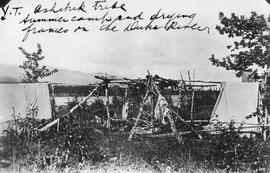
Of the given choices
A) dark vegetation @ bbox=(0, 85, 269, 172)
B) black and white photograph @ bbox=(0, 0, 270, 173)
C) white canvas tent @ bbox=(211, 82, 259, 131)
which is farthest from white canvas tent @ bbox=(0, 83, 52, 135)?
white canvas tent @ bbox=(211, 82, 259, 131)

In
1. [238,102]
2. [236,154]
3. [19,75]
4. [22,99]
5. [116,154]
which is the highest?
[19,75]


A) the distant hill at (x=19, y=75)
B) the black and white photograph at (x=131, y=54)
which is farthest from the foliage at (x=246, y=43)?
the distant hill at (x=19, y=75)

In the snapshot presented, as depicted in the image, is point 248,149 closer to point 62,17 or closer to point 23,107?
point 62,17

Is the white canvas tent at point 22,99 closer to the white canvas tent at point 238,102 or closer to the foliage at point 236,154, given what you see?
the foliage at point 236,154

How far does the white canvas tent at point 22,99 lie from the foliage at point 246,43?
16.8ft

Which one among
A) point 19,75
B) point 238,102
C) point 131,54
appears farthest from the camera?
point 19,75

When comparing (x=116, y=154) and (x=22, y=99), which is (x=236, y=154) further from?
(x=22, y=99)

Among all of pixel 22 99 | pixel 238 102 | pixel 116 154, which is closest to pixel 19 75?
pixel 22 99

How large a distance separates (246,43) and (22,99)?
20.9 feet

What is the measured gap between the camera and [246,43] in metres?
8.11

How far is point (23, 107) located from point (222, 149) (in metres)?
5.57

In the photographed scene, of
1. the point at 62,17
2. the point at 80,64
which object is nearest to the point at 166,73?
the point at 80,64

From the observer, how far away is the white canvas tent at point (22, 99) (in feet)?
28.7

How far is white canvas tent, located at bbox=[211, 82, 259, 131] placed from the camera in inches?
375
